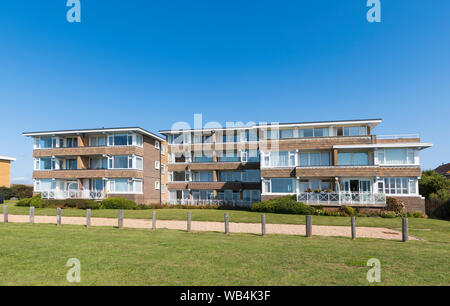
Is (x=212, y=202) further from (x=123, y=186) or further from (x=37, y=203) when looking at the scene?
(x=37, y=203)

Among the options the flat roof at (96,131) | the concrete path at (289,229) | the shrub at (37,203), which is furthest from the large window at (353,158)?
the shrub at (37,203)

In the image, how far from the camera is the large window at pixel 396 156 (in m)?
28.1

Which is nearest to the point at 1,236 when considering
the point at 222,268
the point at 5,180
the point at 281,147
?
the point at 222,268

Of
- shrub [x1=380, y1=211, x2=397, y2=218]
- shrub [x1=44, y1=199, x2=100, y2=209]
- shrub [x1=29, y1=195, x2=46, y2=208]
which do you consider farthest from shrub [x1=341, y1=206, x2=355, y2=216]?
shrub [x1=29, y1=195, x2=46, y2=208]

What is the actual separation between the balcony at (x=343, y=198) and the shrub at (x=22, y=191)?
40.1m

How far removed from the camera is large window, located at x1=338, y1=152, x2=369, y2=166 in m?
29.8

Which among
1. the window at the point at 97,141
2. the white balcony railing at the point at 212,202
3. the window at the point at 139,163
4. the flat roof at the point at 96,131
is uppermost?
the flat roof at the point at 96,131

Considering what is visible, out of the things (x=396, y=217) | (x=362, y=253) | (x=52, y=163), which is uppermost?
(x=52, y=163)

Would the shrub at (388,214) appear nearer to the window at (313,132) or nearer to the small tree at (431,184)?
the small tree at (431,184)
